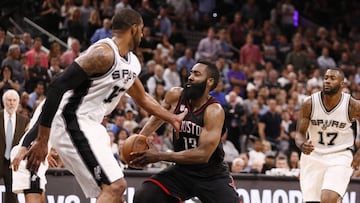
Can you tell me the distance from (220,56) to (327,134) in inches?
369

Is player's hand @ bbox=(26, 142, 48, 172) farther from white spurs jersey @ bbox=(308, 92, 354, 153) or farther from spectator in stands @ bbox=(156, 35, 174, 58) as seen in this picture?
spectator in stands @ bbox=(156, 35, 174, 58)

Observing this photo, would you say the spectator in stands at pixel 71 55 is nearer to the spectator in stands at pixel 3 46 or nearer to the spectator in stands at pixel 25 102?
the spectator in stands at pixel 3 46

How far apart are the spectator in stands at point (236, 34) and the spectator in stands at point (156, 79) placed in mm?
4409

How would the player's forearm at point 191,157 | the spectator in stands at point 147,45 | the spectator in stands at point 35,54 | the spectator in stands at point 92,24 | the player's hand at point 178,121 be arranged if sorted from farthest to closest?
the spectator in stands at point 147,45
the spectator in stands at point 92,24
the spectator in stands at point 35,54
the player's forearm at point 191,157
the player's hand at point 178,121

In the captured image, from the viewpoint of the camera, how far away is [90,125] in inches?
286

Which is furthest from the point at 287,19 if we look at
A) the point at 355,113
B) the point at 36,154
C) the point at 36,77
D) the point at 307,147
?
the point at 36,154

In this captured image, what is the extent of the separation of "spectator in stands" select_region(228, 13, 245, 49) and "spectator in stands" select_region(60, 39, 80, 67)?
5425 millimetres

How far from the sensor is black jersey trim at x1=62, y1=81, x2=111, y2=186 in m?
7.11

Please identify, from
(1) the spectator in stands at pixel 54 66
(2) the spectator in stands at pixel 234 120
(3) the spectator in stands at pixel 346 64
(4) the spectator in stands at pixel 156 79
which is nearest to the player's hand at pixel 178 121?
(1) the spectator in stands at pixel 54 66

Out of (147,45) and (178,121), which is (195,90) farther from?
(147,45)

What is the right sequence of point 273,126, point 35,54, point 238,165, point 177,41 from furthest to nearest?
point 177,41 → point 273,126 → point 35,54 → point 238,165

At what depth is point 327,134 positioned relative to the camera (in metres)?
10.1

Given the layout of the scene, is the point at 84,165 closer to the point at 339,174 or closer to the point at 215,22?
the point at 339,174

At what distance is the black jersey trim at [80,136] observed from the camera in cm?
711
